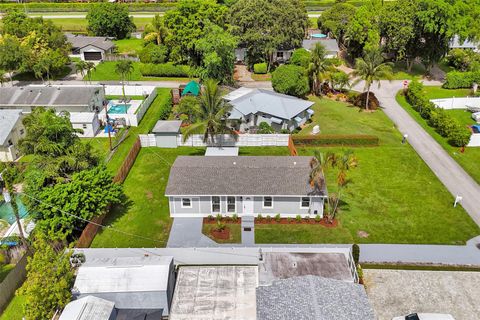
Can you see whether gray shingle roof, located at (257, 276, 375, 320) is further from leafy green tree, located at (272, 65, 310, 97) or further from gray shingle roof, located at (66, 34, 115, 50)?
gray shingle roof, located at (66, 34, 115, 50)

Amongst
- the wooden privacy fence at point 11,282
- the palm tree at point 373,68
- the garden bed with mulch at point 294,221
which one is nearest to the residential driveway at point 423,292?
the garden bed with mulch at point 294,221

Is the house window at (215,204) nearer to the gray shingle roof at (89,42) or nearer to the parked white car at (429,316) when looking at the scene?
the parked white car at (429,316)

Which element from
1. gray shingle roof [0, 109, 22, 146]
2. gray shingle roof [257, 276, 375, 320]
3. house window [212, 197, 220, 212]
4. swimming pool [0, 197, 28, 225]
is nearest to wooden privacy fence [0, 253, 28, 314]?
swimming pool [0, 197, 28, 225]

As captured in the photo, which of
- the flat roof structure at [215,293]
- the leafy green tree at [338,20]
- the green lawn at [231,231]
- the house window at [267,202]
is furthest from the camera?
the leafy green tree at [338,20]

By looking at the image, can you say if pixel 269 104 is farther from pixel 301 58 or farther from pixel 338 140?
pixel 301 58

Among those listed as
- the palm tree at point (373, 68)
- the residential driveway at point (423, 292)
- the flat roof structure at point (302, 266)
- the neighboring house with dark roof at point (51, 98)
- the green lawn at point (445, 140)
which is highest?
the palm tree at point (373, 68)

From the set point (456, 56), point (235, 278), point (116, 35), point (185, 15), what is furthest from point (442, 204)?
point (116, 35)

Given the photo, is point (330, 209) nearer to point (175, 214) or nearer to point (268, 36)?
point (175, 214)
